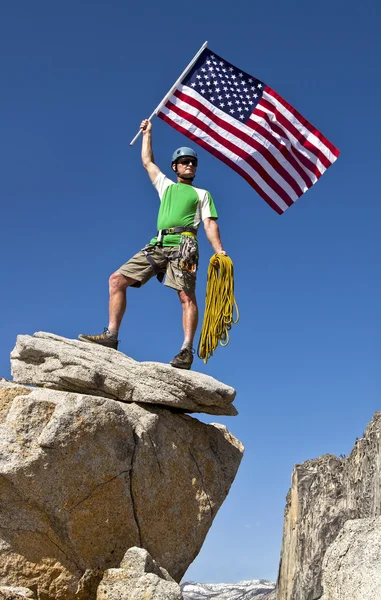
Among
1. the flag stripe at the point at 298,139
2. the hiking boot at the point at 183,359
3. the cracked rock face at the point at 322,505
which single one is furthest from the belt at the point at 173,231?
the cracked rock face at the point at 322,505

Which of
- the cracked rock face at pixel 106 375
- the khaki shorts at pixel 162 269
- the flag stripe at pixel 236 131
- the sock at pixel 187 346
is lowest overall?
the cracked rock face at pixel 106 375

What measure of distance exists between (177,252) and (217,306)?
2.92 ft

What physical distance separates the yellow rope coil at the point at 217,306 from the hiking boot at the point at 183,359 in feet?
0.77

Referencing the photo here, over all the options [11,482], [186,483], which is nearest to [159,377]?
[186,483]

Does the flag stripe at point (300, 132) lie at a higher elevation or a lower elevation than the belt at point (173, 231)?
higher

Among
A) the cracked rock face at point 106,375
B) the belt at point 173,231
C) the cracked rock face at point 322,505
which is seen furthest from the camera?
the belt at point 173,231

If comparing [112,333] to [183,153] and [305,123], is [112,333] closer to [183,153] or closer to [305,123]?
[183,153]

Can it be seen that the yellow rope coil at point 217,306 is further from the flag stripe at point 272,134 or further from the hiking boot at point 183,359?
the flag stripe at point 272,134

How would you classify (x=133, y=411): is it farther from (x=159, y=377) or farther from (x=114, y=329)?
(x=114, y=329)

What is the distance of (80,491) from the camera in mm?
8234

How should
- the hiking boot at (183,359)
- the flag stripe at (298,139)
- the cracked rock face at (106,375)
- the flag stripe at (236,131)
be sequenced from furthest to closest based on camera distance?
1. the flag stripe at (298,139)
2. the flag stripe at (236,131)
3. the hiking boot at (183,359)
4. the cracked rock face at (106,375)

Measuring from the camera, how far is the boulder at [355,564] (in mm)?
6992

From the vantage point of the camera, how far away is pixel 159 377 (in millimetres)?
9266

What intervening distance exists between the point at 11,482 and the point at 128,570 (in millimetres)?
1562
